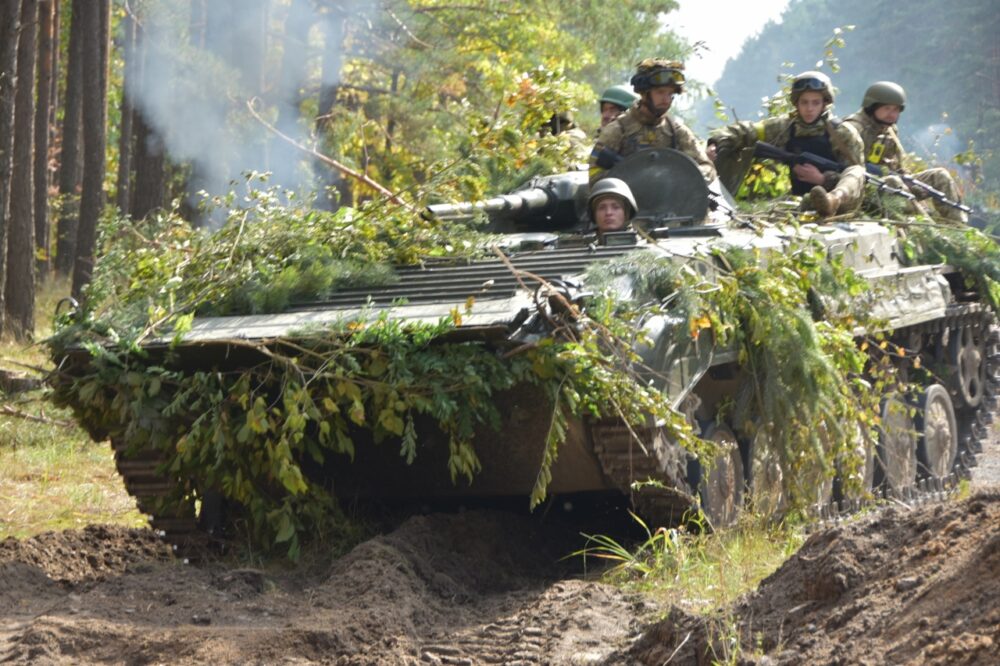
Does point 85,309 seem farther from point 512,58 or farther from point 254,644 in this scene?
point 512,58

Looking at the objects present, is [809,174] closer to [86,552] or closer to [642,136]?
[642,136]

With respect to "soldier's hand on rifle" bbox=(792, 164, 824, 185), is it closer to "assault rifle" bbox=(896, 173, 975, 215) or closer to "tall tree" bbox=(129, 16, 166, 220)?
"assault rifle" bbox=(896, 173, 975, 215)

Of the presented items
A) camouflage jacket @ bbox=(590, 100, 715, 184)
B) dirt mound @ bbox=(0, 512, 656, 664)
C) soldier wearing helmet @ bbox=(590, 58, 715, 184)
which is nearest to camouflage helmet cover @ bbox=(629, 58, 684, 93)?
soldier wearing helmet @ bbox=(590, 58, 715, 184)

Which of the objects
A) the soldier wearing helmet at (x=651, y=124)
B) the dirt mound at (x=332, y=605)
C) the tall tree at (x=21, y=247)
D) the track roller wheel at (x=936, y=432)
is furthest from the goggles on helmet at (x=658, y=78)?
→ the tall tree at (x=21, y=247)

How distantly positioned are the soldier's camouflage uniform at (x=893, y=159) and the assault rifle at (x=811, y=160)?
0.68 metres

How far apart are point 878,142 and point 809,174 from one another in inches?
53.7

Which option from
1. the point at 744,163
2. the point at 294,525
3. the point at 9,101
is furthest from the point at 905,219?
the point at 9,101

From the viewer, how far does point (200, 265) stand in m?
7.52

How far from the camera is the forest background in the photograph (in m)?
9.92

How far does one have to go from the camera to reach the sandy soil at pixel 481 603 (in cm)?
412

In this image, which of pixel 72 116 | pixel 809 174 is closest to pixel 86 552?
pixel 809 174

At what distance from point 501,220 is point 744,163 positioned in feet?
8.09

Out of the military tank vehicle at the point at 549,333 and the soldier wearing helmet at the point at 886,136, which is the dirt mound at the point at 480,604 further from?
the soldier wearing helmet at the point at 886,136

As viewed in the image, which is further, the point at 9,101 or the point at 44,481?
the point at 9,101
